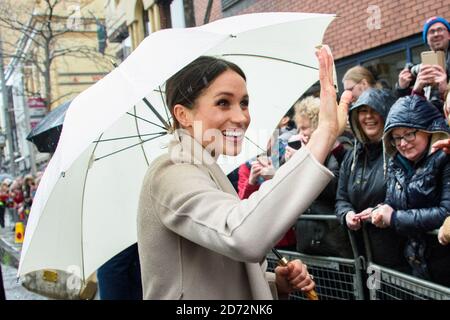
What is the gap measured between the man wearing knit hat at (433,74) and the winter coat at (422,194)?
263 millimetres

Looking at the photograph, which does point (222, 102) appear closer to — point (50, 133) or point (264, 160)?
point (264, 160)

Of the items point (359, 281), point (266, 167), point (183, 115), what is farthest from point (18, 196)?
point (183, 115)

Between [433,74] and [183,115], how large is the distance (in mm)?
1892

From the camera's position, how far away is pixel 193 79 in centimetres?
165

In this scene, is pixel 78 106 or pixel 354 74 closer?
pixel 78 106

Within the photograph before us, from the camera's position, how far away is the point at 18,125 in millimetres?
11531

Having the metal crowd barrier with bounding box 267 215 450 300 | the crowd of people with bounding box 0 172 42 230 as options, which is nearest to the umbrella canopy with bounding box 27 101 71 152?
the metal crowd barrier with bounding box 267 215 450 300

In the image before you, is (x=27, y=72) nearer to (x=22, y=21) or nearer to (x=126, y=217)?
(x=22, y=21)

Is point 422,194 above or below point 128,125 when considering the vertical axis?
below

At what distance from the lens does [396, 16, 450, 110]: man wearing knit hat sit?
115 inches

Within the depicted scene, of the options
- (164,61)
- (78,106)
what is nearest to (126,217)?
A: (78,106)

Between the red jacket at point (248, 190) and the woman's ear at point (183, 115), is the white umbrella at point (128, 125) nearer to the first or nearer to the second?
the woman's ear at point (183, 115)

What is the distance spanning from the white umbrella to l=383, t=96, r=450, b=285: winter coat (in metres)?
0.59

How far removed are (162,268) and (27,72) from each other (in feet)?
27.4
